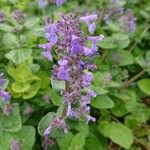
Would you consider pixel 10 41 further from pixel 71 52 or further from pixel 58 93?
pixel 71 52

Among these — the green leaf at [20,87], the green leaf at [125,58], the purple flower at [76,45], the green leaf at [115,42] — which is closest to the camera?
the purple flower at [76,45]

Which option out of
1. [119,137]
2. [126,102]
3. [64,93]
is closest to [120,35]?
[126,102]

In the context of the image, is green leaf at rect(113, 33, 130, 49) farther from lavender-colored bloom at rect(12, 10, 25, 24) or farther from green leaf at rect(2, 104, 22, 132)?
green leaf at rect(2, 104, 22, 132)

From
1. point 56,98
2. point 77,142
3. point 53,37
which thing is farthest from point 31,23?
point 53,37

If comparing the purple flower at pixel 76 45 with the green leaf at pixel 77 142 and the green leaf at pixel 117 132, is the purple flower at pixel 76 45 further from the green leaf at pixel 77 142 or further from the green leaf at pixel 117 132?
the green leaf at pixel 117 132

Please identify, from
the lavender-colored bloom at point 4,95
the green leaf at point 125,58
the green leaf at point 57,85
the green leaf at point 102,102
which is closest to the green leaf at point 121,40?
the green leaf at point 125,58
